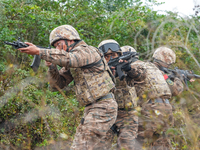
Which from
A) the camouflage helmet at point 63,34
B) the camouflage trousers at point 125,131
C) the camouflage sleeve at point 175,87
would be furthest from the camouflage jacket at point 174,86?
the camouflage helmet at point 63,34

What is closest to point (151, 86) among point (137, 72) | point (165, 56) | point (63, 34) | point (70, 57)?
point (137, 72)

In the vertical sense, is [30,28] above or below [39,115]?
above

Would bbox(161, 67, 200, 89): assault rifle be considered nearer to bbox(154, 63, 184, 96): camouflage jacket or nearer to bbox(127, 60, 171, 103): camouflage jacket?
bbox(154, 63, 184, 96): camouflage jacket

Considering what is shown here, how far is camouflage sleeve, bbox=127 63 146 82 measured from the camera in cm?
405

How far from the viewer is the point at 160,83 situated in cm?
463

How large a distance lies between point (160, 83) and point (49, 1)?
4193 millimetres

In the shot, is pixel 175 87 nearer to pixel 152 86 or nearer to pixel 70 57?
pixel 152 86

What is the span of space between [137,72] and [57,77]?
145 centimetres

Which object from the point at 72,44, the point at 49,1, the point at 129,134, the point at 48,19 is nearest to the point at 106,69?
the point at 72,44

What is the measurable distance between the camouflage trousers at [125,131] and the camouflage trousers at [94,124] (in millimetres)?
747

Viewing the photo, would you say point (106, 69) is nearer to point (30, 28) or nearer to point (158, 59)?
point (158, 59)

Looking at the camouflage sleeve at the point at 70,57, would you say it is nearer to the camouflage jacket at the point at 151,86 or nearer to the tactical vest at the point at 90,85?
the tactical vest at the point at 90,85

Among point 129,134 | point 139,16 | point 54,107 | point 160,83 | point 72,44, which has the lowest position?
point 54,107

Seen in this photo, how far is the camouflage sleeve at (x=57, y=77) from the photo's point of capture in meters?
3.47
